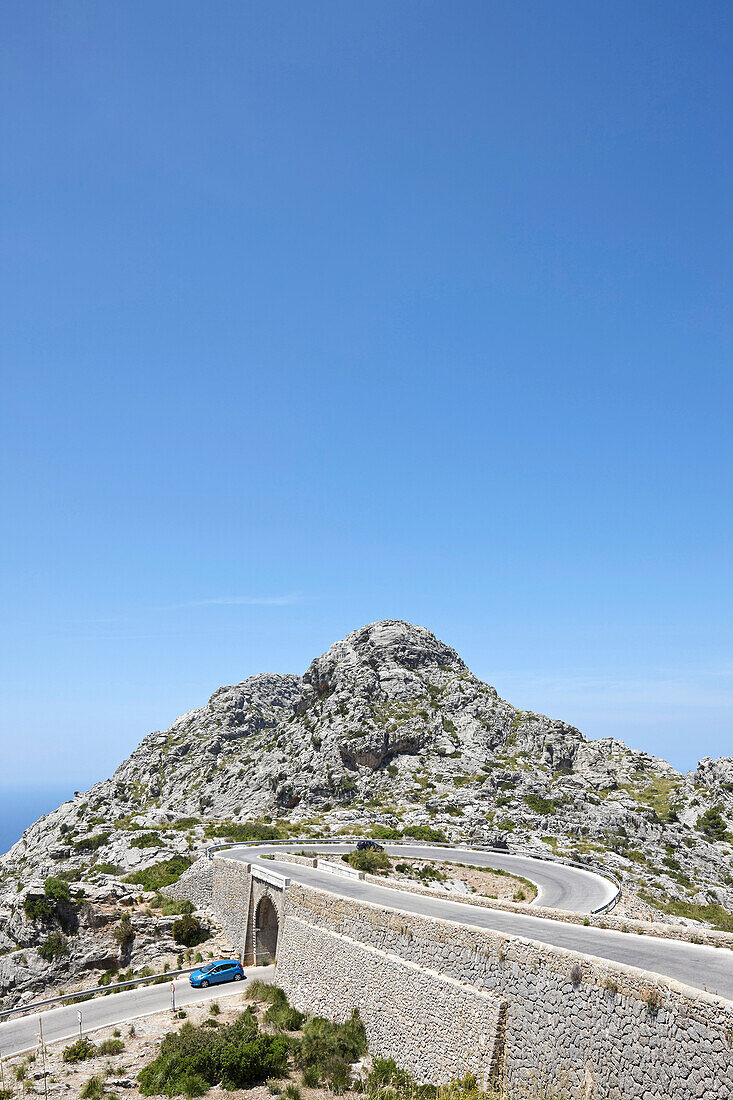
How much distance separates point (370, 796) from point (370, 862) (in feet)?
128

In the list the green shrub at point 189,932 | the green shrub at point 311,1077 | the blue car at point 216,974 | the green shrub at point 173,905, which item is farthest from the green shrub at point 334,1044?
the green shrub at point 173,905

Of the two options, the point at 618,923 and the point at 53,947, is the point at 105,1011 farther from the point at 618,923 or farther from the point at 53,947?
the point at 618,923

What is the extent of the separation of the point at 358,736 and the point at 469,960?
69.0 meters

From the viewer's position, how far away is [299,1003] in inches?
1035

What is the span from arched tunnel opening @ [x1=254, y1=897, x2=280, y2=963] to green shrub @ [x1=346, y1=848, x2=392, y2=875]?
6.28 metres

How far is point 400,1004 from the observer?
20.0m

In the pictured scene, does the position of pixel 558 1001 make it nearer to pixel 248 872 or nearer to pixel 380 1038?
pixel 380 1038

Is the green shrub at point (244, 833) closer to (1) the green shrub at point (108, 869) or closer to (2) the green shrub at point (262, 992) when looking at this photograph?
A: (1) the green shrub at point (108, 869)

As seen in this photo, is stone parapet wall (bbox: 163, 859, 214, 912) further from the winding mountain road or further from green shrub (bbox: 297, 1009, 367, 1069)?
green shrub (bbox: 297, 1009, 367, 1069)

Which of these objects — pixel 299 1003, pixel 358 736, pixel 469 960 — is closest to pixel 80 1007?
pixel 299 1003

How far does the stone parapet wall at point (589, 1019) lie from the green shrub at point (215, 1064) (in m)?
6.61

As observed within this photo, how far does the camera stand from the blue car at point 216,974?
32438 millimetres

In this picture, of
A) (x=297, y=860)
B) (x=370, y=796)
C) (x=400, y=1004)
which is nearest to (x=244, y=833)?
(x=370, y=796)

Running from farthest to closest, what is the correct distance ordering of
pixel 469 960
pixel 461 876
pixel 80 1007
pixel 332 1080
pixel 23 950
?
pixel 461 876 → pixel 23 950 → pixel 80 1007 → pixel 332 1080 → pixel 469 960
